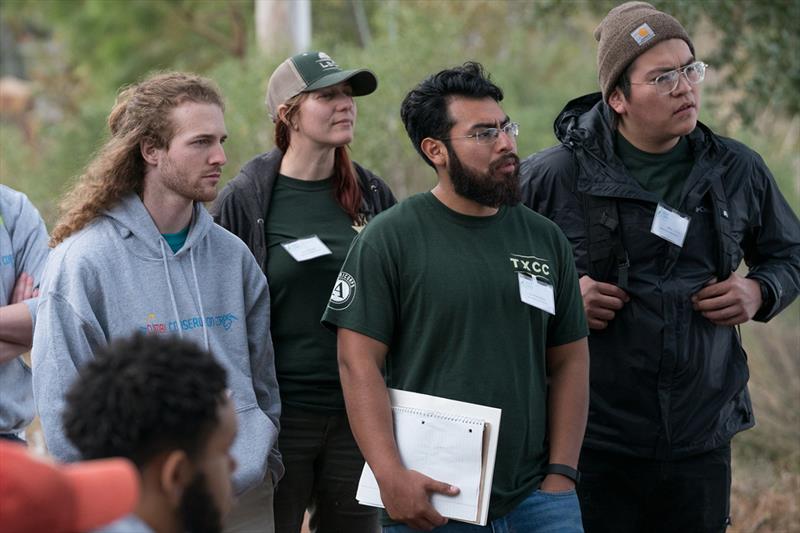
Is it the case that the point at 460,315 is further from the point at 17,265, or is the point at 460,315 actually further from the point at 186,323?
the point at 17,265

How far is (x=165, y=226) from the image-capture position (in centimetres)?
412

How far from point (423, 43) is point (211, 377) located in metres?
10.6

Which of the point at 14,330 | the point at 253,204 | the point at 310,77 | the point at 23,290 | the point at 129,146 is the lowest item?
the point at 14,330

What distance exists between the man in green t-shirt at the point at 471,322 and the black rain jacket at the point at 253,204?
93cm

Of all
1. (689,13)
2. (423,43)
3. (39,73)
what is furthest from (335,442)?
(39,73)

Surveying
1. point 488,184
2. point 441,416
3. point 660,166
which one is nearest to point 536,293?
point 488,184

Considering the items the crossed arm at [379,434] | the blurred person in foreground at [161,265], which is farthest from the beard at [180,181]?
the crossed arm at [379,434]

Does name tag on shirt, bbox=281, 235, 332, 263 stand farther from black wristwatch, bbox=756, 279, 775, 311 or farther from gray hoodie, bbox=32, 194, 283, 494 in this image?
black wristwatch, bbox=756, 279, 775, 311

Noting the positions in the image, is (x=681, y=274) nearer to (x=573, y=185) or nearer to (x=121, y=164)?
(x=573, y=185)

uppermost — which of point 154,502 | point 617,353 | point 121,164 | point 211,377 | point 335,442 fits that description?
point 121,164

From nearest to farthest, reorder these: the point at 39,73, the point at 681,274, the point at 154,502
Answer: the point at 154,502 → the point at 681,274 → the point at 39,73

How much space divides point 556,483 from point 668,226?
1.10m

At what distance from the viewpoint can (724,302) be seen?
4473 mm

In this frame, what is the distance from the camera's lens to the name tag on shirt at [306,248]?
473 cm
